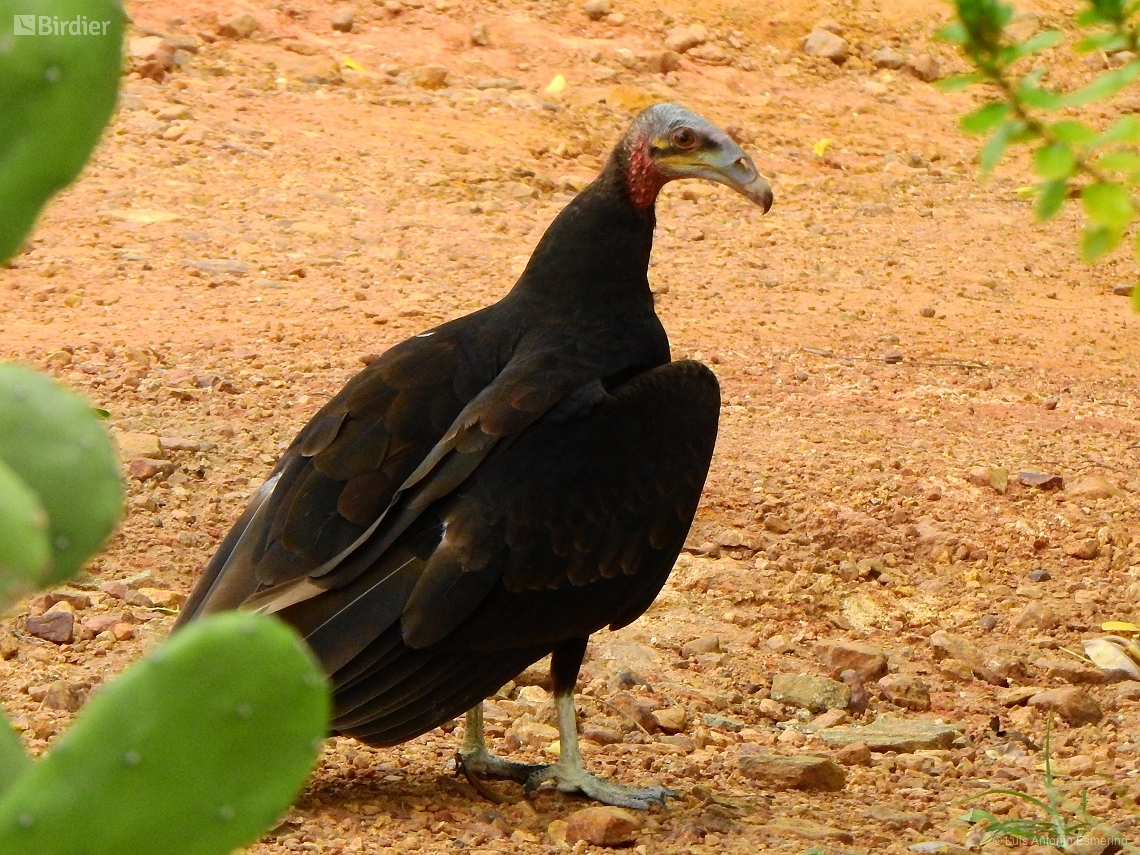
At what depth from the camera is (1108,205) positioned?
189 cm

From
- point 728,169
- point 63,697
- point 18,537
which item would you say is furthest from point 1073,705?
point 18,537

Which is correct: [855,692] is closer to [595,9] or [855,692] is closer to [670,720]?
[670,720]

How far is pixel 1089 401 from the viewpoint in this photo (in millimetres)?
6879

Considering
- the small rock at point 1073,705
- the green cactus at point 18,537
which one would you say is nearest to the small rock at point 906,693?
the small rock at point 1073,705

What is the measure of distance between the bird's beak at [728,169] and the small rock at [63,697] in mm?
2087

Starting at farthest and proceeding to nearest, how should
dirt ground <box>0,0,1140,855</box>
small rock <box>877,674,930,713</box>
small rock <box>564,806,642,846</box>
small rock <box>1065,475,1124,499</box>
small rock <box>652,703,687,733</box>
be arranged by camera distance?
small rock <box>1065,475,1124,499</box> → small rock <box>877,674,930,713</box> → small rock <box>652,703,687,733</box> → dirt ground <box>0,0,1140,855</box> → small rock <box>564,806,642,846</box>

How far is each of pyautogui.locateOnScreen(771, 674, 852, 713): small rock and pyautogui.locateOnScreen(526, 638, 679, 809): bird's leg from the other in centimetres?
81

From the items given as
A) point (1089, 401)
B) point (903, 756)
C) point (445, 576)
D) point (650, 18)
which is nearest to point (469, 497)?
point (445, 576)

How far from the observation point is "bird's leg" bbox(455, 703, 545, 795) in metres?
3.93

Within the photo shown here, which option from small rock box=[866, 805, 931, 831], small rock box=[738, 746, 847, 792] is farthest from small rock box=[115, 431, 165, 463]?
small rock box=[866, 805, 931, 831]

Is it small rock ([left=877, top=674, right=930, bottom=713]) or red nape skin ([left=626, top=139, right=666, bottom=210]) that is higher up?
red nape skin ([left=626, top=139, right=666, bottom=210])

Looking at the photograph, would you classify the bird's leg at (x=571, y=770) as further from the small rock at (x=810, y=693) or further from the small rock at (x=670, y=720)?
the small rock at (x=810, y=693)

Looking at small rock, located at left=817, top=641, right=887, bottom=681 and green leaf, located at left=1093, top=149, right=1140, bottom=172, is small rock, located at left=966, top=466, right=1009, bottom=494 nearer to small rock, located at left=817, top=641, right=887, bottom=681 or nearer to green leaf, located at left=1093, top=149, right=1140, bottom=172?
small rock, located at left=817, top=641, right=887, bottom=681

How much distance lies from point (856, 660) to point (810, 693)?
0.78 feet
